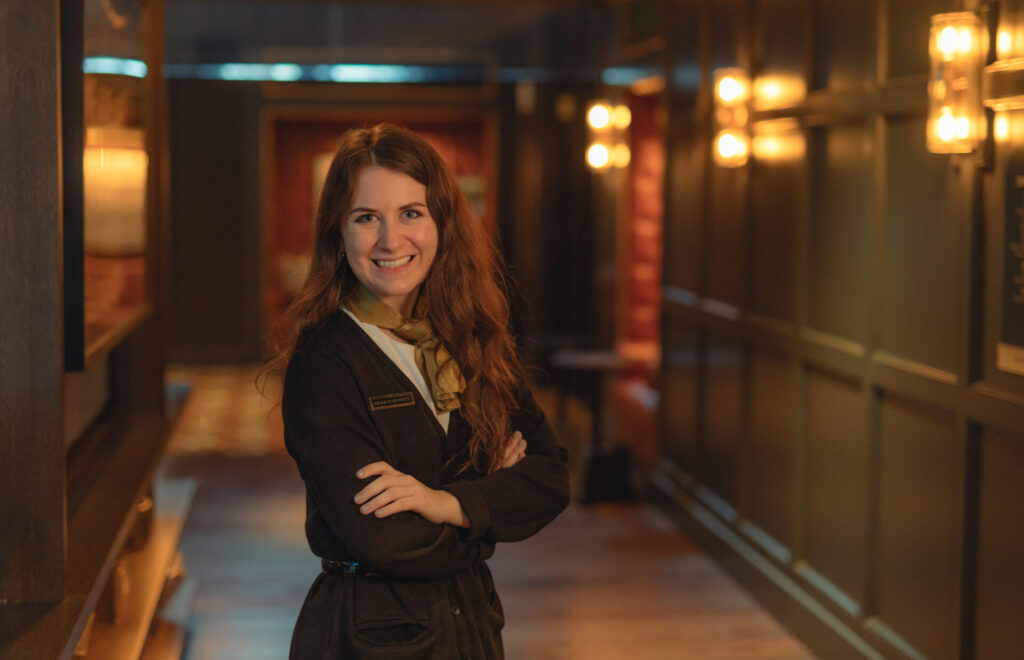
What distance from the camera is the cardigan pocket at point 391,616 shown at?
6.80 ft

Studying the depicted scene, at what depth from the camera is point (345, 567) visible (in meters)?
2.09

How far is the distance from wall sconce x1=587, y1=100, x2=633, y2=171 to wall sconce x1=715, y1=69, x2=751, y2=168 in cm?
206

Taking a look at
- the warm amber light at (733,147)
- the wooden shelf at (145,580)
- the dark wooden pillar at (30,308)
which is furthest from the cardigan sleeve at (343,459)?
the warm amber light at (733,147)

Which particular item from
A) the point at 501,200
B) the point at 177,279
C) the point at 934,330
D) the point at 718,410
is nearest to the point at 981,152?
the point at 934,330

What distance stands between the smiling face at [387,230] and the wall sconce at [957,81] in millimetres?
1730

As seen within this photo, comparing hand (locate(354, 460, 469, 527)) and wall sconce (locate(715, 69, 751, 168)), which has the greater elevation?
wall sconce (locate(715, 69, 751, 168))

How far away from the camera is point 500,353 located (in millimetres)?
2260

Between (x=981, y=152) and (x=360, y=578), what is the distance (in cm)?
203

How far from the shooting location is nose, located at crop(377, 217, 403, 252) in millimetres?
2066

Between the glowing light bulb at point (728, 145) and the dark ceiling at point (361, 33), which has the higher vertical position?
the dark ceiling at point (361, 33)

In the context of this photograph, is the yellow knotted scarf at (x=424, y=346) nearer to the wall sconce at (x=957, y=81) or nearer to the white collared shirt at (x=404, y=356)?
the white collared shirt at (x=404, y=356)

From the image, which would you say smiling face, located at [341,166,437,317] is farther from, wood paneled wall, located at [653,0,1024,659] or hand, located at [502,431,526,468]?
wood paneled wall, located at [653,0,1024,659]

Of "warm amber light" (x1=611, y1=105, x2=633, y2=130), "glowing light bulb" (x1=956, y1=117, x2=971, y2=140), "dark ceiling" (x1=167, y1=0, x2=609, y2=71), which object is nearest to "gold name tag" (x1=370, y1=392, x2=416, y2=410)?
"glowing light bulb" (x1=956, y1=117, x2=971, y2=140)

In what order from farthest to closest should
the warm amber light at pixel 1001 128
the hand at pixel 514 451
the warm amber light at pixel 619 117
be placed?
the warm amber light at pixel 619 117
the warm amber light at pixel 1001 128
the hand at pixel 514 451
